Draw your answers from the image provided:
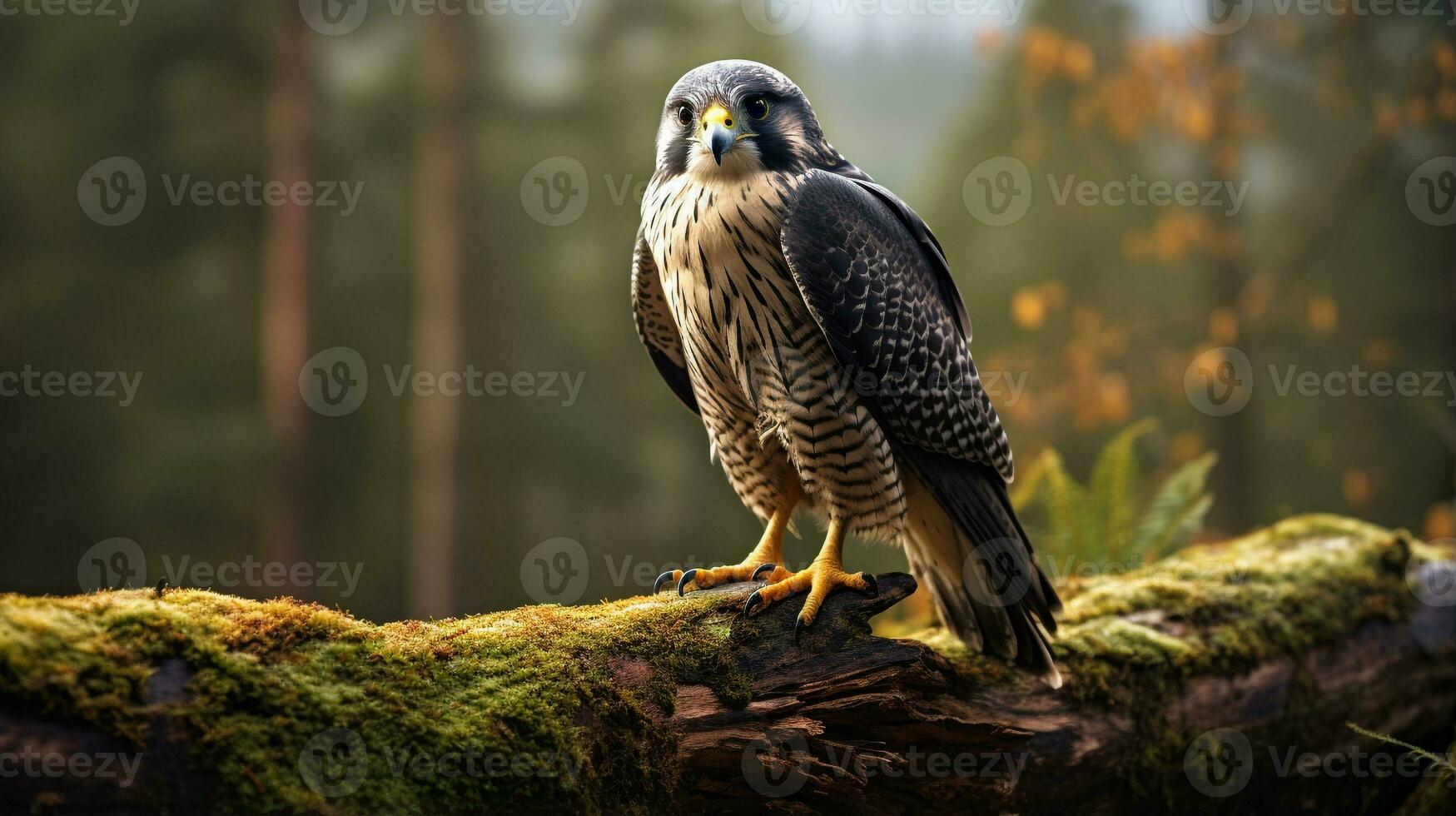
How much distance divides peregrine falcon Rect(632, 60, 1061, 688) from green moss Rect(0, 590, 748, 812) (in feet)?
1.48

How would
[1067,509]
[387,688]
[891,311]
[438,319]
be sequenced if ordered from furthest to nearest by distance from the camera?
[438,319], [1067,509], [891,311], [387,688]

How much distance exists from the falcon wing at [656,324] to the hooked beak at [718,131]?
0.48 meters

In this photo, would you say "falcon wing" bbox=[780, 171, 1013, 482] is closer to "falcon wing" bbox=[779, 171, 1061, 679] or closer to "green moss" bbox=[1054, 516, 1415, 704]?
"falcon wing" bbox=[779, 171, 1061, 679]

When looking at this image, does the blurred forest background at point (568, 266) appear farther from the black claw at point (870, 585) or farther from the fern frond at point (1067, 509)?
the black claw at point (870, 585)

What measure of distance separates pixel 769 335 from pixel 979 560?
1.06 m

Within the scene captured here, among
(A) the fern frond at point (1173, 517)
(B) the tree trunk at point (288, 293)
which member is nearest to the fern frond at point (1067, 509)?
(A) the fern frond at point (1173, 517)

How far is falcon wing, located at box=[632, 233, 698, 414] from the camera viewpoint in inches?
123

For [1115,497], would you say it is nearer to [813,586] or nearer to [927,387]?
[927,387]

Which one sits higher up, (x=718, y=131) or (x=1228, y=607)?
(x=718, y=131)

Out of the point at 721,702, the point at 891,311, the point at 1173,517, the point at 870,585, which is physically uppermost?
the point at 891,311

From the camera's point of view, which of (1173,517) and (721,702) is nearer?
(721,702)

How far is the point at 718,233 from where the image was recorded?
8.84 feet

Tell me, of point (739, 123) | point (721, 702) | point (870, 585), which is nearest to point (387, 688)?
point (721, 702)

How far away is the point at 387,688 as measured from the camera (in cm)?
191
